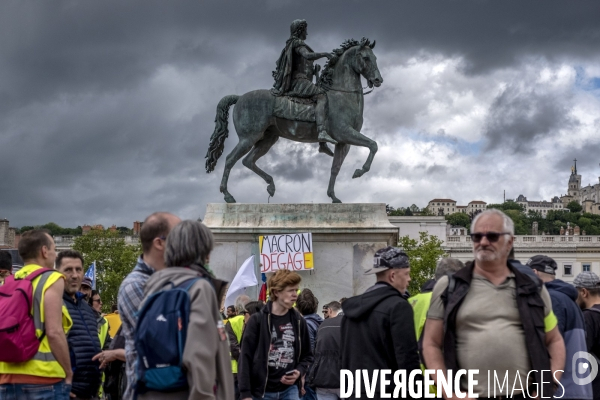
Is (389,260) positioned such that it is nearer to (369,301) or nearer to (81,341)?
(369,301)

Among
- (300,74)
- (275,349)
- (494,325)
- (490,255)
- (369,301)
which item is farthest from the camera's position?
(300,74)

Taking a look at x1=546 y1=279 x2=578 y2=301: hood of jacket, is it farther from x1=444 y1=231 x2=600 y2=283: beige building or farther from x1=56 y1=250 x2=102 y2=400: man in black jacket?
x1=444 y1=231 x2=600 y2=283: beige building

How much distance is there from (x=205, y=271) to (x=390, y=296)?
172 cm

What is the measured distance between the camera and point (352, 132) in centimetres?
1592

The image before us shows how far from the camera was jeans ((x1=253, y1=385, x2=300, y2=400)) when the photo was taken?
7469 millimetres

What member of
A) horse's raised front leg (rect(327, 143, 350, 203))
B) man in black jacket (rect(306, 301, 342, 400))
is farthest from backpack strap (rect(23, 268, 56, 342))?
horse's raised front leg (rect(327, 143, 350, 203))

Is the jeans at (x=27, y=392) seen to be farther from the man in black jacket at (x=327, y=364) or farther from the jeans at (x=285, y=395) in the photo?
the man in black jacket at (x=327, y=364)

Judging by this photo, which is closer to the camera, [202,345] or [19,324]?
[202,345]

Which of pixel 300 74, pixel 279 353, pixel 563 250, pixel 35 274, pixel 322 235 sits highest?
pixel 563 250

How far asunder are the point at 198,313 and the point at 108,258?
71.9 meters

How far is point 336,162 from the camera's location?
1661 cm

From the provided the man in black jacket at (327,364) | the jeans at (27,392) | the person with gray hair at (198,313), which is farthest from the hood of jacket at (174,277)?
the man in black jacket at (327,364)

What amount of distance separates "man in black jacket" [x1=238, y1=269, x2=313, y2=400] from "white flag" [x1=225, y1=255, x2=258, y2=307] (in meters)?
6.52

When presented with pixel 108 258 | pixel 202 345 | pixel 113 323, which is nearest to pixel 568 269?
pixel 108 258
